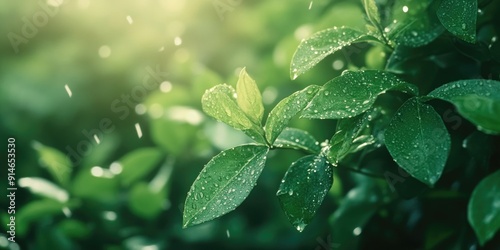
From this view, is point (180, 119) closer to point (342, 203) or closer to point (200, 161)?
point (200, 161)

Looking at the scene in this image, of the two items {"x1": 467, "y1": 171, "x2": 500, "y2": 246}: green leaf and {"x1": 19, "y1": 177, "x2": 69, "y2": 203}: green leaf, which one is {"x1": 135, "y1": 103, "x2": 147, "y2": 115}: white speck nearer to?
{"x1": 19, "y1": 177, "x2": 69, "y2": 203}: green leaf

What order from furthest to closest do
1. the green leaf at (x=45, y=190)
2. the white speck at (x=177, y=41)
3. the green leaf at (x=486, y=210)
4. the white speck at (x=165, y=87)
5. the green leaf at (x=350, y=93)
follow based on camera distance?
the white speck at (x=177, y=41) → the white speck at (x=165, y=87) → the green leaf at (x=45, y=190) → the green leaf at (x=350, y=93) → the green leaf at (x=486, y=210)

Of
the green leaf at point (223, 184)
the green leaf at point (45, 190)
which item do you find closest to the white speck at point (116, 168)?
the green leaf at point (45, 190)

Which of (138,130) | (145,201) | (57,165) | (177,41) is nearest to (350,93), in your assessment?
(145,201)

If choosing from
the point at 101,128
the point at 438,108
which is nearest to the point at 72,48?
the point at 101,128

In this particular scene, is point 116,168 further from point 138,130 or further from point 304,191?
point 304,191

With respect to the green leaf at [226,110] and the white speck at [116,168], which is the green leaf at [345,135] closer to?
the green leaf at [226,110]
